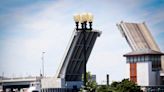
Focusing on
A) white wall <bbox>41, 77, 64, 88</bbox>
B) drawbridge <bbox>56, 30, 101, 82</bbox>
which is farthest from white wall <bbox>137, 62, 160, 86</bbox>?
white wall <bbox>41, 77, 64, 88</bbox>

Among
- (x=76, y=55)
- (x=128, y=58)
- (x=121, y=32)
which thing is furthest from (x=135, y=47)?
(x=76, y=55)

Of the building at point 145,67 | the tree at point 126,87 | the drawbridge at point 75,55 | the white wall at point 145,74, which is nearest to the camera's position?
the tree at point 126,87

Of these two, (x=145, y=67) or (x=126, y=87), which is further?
(x=145, y=67)

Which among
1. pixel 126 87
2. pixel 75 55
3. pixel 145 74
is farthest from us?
pixel 75 55

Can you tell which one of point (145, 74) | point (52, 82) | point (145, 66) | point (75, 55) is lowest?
point (52, 82)

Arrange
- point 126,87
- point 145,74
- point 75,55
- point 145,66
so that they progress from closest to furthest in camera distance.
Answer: point 126,87 → point 145,74 → point 145,66 → point 75,55

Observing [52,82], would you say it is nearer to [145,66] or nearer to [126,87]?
[145,66]

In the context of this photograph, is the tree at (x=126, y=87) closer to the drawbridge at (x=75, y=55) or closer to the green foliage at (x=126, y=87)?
the green foliage at (x=126, y=87)

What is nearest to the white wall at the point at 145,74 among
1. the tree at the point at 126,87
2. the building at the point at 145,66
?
the building at the point at 145,66

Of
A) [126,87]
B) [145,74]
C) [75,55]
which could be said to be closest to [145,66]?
[145,74]

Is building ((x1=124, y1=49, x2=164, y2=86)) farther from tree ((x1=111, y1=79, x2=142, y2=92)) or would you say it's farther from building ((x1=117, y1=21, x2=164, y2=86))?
tree ((x1=111, y1=79, x2=142, y2=92))

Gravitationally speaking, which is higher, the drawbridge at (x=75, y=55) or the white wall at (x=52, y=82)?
the drawbridge at (x=75, y=55)

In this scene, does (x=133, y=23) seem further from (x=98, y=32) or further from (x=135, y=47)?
(x=98, y=32)

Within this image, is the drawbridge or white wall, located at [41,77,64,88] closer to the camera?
the drawbridge
